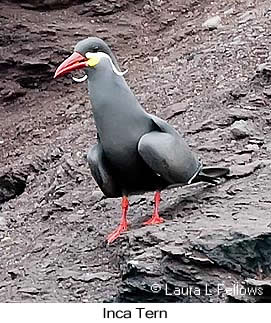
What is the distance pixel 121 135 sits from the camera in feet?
9.18

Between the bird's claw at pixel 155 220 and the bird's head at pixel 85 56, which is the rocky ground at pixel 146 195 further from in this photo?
the bird's head at pixel 85 56

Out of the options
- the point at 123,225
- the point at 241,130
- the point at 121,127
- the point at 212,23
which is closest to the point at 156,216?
the point at 123,225

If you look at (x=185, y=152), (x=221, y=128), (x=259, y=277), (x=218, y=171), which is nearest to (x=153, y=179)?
(x=185, y=152)

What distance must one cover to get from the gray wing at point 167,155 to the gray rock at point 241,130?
29.8 inches

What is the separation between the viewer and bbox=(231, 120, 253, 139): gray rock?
143 inches

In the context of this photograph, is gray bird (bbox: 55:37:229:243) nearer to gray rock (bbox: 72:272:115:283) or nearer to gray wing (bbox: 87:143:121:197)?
gray wing (bbox: 87:143:121:197)

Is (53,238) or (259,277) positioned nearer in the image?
(259,277)

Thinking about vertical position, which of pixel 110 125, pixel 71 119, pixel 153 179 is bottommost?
pixel 71 119

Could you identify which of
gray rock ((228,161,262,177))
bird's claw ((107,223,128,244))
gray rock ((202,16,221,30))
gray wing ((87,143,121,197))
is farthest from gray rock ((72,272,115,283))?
gray rock ((202,16,221,30))

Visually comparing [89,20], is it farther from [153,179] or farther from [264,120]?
[153,179]

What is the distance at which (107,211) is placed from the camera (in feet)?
11.3

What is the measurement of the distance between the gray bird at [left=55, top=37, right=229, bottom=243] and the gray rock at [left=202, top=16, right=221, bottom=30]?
2474 mm

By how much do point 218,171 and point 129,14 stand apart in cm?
271

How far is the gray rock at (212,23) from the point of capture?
5210mm
